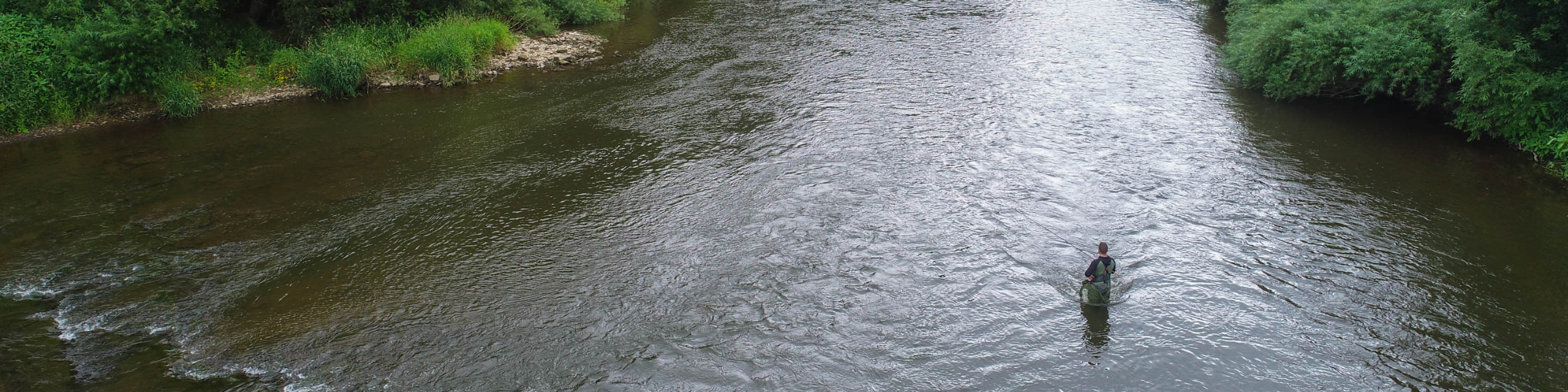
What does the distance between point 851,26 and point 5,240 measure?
25161mm

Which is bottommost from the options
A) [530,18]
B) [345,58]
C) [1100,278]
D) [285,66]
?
[285,66]

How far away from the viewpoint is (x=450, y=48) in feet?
82.5

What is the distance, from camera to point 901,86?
24.1m

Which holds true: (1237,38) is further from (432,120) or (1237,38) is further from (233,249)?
(233,249)

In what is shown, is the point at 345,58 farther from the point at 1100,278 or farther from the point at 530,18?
the point at 1100,278

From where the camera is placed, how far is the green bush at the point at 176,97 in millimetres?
21609

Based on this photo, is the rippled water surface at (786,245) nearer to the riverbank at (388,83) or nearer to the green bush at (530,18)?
the riverbank at (388,83)

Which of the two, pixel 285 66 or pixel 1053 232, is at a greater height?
pixel 285 66

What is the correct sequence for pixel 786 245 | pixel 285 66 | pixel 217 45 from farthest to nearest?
pixel 285 66, pixel 217 45, pixel 786 245

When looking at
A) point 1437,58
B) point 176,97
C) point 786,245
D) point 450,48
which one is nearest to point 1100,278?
point 786,245

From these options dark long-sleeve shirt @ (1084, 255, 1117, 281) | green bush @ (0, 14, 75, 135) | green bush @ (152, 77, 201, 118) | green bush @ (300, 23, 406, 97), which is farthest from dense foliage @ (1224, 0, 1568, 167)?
green bush @ (0, 14, 75, 135)

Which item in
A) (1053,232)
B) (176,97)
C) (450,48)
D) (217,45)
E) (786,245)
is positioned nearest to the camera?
(786,245)

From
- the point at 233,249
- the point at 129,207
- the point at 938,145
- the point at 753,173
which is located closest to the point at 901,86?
the point at 938,145

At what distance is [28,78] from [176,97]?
9.77ft
